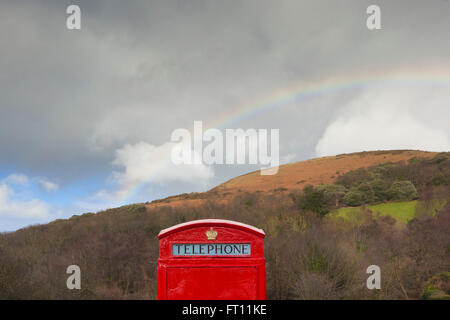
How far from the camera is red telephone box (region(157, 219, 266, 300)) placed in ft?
17.0

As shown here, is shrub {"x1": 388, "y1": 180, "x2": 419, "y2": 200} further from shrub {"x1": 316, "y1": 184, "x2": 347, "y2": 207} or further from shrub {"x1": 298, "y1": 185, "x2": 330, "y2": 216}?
shrub {"x1": 298, "y1": 185, "x2": 330, "y2": 216}

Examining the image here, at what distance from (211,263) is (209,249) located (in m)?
0.22

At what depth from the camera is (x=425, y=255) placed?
13.6 m

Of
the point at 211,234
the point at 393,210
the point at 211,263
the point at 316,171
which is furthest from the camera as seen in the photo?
the point at 316,171

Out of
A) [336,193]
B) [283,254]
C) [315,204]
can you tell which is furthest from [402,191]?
[283,254]

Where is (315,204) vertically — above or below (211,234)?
above

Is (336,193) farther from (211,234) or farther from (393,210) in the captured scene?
(211,234)

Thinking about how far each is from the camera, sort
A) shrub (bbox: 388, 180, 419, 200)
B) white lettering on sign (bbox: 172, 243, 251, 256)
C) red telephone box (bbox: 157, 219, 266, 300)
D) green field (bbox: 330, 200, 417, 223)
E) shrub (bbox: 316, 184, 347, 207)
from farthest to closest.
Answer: shrub (bbox: 316, 184, 347, 207) → shrub (bbox: 388, 180, 419, 200) → green field (bbox: 330, 200, 417, 223) → white lettering on sign (bbox: 172, 243, 251, 256) → red telephone box (bbox: 157, 219, 266, 300)

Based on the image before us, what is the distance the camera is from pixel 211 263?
5215mm

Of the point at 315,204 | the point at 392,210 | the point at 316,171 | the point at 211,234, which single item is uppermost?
the point at 316,171

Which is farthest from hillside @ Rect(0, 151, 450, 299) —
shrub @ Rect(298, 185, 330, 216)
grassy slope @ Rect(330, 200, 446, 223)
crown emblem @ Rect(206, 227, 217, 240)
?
crown emblem @ Rect(206, 227, 217, 240)

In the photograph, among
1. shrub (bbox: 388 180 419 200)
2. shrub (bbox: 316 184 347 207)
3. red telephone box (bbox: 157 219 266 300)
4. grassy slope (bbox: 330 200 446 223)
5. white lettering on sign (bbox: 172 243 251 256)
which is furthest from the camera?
shrub (bbox: 316 184 347 207)
